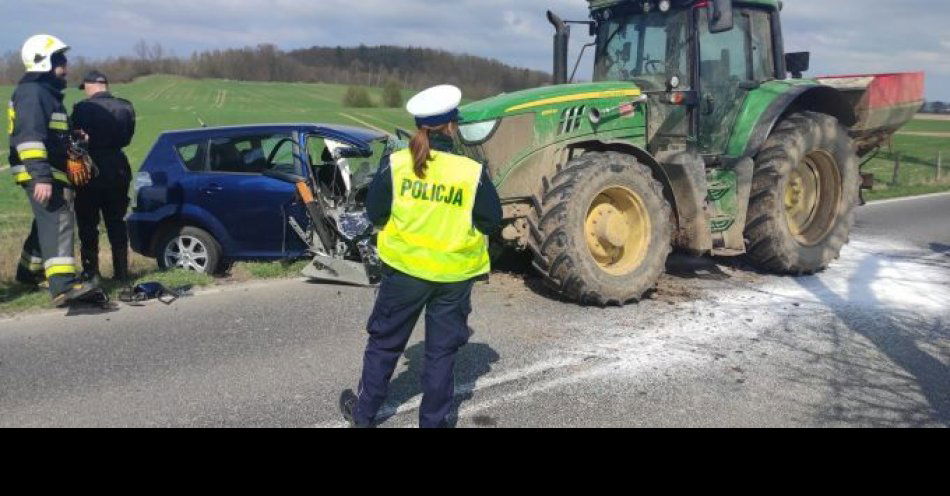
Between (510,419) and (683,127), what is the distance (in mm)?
4212

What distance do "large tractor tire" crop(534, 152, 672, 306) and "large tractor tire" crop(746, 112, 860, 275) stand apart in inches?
54.4

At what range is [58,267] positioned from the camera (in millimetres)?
6145

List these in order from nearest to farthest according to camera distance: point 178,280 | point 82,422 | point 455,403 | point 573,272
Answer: point 82,422, point 455,403, point 573,272, point 178,280

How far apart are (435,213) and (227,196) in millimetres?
4788

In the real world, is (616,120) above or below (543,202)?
above

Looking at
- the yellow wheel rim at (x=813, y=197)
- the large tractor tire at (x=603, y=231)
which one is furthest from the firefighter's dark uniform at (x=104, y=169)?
the yellow wheel rim at (x=813, y=197)

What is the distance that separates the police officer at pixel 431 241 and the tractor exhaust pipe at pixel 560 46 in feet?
14.6

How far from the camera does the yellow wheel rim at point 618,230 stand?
656 centimetres

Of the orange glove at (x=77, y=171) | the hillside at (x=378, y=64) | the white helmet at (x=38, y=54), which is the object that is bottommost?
the orange glove at (x=77, y=171)

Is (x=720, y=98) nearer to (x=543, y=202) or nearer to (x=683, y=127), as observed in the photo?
(x=683, y=127)

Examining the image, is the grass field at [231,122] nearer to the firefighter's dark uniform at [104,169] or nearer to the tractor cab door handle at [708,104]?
the firefighter's dark uniform at [104,169]

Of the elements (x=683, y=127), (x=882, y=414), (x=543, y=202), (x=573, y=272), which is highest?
(x=683, y=127)

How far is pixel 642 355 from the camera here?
529 centimetres

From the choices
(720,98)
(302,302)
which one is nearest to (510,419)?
(302,302)
